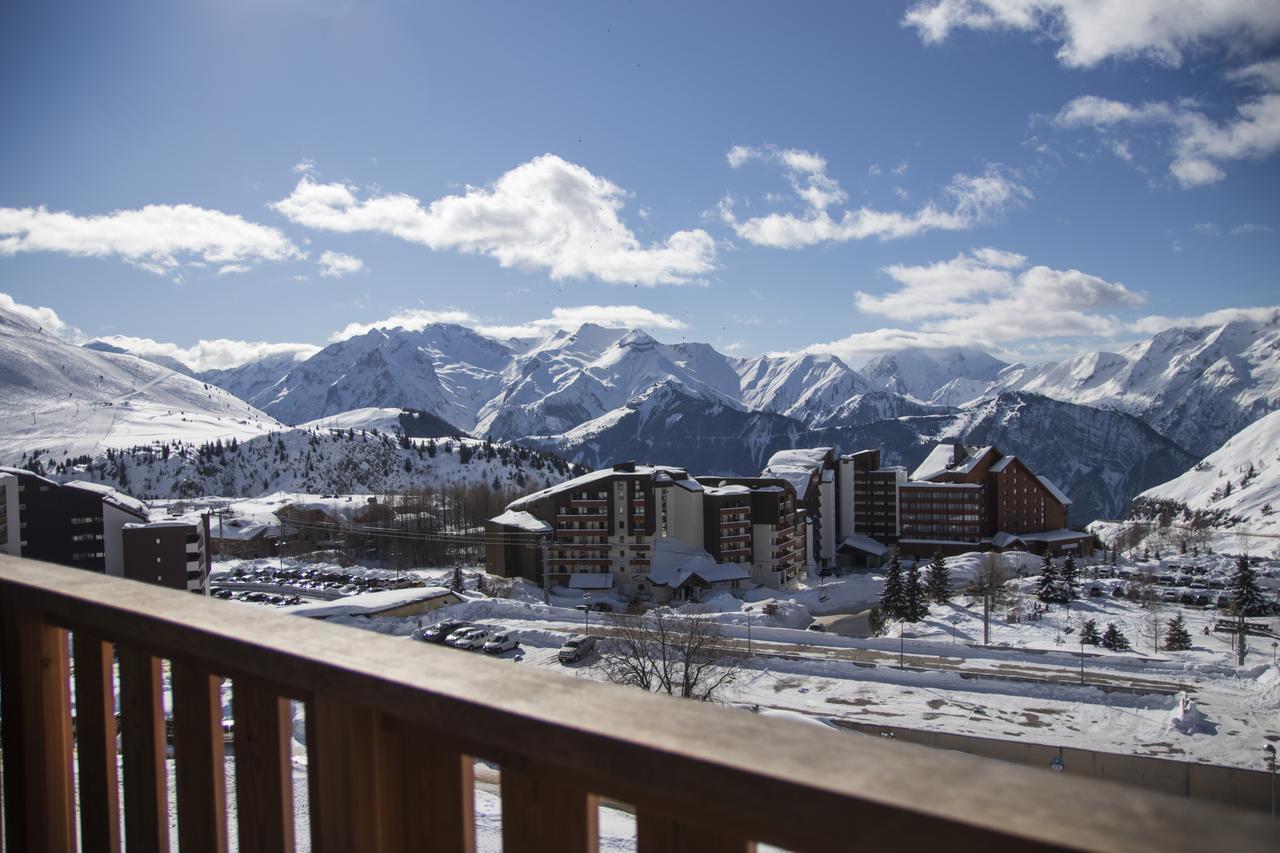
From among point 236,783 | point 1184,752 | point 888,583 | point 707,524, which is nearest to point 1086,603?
point 888,583

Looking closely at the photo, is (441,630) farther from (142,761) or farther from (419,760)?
(419,760)

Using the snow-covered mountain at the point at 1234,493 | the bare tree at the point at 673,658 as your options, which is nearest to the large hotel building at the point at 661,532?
the bare tree at the point at 673,658

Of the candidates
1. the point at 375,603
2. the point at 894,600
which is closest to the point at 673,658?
the point at 375,603

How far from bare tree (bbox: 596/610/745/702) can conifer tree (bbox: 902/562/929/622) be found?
41.1 ft

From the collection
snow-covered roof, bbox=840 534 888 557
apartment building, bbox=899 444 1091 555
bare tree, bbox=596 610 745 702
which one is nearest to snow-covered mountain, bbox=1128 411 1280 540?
apartment building, bbox=899 444 1091 555

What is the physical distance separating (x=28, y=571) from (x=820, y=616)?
3946cm

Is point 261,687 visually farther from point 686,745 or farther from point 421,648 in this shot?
point 686,745

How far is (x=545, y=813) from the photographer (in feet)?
2.83

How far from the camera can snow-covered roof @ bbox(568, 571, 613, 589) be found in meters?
41.8

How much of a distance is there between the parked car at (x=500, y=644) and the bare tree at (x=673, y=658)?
3.14 meters

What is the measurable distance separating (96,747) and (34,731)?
0.22 m

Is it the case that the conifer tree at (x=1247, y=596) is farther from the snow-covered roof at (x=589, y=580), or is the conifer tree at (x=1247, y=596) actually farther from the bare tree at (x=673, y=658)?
the snow-covered roof at (x=589, y=580)

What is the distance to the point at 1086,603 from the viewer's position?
1545 inches

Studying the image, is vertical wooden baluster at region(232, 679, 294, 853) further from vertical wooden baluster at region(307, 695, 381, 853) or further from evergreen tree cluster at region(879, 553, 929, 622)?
evergreen tree cluster at region(879, 553, 929, 622)
